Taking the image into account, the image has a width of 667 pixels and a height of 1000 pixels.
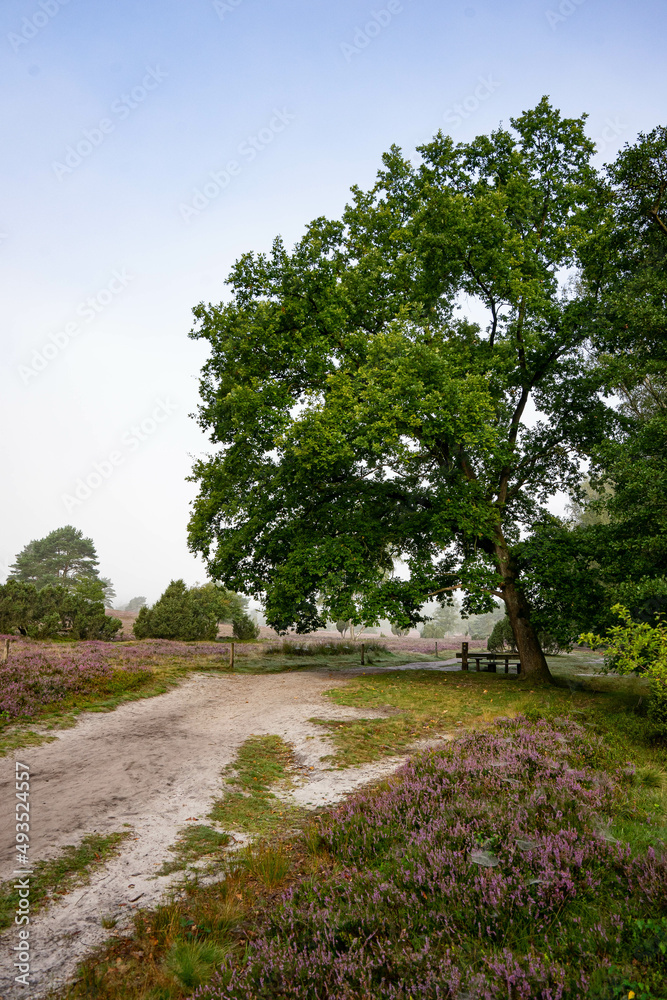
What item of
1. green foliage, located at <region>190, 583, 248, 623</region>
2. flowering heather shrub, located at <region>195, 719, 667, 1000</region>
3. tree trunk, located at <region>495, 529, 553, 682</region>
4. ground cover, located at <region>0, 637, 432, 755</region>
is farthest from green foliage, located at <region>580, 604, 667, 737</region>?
green foliage, located at <region>190, 583, 248, 623</region>

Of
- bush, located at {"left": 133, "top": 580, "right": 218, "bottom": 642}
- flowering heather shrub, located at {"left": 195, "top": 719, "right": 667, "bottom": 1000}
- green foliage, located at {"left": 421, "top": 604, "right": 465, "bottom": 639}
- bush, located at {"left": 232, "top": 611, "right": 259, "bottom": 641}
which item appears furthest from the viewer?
green foliage, located at {"left": 421, "top": 604, "right": 465, "bottom": 639}

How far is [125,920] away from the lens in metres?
4.07

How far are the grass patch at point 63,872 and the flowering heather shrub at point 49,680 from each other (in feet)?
19.7

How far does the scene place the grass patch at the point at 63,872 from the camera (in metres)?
4.18

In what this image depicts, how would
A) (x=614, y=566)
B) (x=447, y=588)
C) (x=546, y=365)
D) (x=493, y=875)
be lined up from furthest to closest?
(x=546, y=365) < (x=447, y=588) < (x=614, y=566) < (x=493, y=875)

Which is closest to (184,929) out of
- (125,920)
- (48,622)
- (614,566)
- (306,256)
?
(125,920)

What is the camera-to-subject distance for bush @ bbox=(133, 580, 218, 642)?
32156 millimetres

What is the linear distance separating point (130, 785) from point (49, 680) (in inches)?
259

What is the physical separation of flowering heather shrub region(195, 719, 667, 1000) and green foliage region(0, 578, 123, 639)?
26.5 metres

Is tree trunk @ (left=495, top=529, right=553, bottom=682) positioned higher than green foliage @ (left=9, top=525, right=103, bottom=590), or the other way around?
green foliage @ (left=9, top=525, right=103, bottom=590)

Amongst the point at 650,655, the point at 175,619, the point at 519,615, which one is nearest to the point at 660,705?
the point at 650,655

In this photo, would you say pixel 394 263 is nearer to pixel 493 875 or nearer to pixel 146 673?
pixel 146 673

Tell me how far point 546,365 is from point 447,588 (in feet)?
30.4

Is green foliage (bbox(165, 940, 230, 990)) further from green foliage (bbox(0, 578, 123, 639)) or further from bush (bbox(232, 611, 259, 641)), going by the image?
bush (bbox(232, 611, 259, 641))
